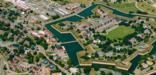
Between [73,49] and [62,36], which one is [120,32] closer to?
[62,36]

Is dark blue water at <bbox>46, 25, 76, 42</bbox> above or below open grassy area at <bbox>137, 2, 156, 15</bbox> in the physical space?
below


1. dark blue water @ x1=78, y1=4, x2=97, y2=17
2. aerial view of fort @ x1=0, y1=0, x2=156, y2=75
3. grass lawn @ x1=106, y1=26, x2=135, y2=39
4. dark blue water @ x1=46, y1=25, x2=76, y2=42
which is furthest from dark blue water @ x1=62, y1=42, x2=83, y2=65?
dark blue water @ x1=78, y1=4, x2=97, y2=17

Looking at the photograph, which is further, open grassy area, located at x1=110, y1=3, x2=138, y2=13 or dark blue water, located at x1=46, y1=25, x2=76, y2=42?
open grassy area, located at x1=110, y1=3, x2=138, y2=13

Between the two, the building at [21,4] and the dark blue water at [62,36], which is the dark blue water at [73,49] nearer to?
the dark blue water at [62,36]

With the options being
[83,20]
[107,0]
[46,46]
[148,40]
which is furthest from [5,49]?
[107,0]

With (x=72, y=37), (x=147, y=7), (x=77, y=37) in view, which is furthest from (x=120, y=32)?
(x=147, y=7)

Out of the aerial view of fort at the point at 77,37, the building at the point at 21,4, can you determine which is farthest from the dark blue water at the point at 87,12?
the building at the point at 21,4

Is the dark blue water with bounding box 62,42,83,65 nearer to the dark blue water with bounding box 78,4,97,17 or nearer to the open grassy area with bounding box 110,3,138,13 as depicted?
the dark blue water with bounding box 78,4,97,17

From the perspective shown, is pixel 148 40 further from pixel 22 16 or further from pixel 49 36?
pixel 22 16
